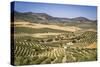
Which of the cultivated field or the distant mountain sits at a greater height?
the distant mountain

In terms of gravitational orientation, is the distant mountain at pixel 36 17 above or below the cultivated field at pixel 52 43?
above

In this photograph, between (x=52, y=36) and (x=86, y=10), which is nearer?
(x=52, y=36)

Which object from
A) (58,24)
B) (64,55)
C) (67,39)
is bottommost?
(64,55)

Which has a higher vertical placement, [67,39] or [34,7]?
[34,7]

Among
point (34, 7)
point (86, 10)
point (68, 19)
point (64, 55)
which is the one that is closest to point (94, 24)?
point (86, 10)

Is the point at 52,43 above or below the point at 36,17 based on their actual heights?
below
